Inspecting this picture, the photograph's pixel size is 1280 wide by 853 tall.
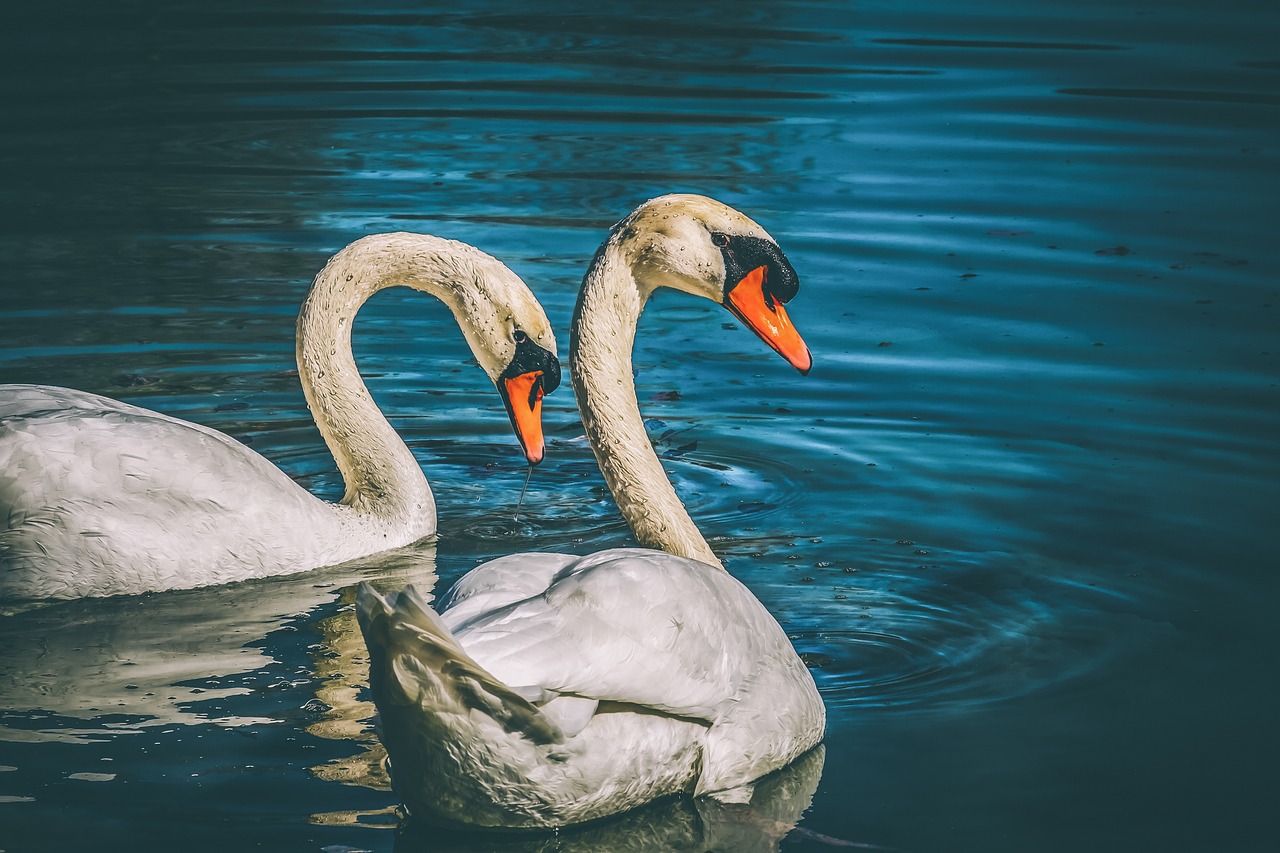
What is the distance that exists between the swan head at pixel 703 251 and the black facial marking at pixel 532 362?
3.60ft

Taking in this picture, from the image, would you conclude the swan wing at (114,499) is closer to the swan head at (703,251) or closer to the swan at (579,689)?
the swan head at (703,251)

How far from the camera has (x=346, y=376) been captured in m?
7.84

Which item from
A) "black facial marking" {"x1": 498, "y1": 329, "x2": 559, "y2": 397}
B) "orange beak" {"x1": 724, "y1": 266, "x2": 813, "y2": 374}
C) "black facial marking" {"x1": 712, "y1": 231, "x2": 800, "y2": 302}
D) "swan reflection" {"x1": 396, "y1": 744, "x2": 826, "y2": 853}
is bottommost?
"swan reflection" {"x1": 396, "y1": 744, "x2": 826, "y2": 853}

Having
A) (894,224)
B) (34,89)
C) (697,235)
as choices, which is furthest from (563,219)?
(34,89)

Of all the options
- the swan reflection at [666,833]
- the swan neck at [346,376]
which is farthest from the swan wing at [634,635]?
the swan neck at [346,376]

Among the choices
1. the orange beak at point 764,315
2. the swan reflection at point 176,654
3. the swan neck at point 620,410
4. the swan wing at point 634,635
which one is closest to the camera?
the swan wing at point 634,635

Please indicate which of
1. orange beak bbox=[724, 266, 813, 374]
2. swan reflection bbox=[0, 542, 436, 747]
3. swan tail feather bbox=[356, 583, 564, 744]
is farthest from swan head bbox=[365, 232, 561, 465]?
swan tail feather bbox=[356, 583, 564, 744]

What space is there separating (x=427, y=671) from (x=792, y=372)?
19.2ft

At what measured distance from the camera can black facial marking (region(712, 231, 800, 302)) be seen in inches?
247

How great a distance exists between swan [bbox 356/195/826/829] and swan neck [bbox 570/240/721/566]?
1.04 m

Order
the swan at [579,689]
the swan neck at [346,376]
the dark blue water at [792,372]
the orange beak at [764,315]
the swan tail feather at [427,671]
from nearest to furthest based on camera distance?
→ the swan tail feather at [427,671] < the swan at [579,689] < the dark blue water at [792,372] < the orange beak at [764,315] < the swan neck at [346,376]

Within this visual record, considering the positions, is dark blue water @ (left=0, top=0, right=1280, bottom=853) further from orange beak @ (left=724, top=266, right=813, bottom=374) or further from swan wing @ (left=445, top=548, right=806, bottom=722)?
orange beak @ (left=724, top=266, right=813, bottom=374)

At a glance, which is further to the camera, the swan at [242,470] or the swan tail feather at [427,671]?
the swan at [242,470]

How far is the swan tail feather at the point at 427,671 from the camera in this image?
150 inches
